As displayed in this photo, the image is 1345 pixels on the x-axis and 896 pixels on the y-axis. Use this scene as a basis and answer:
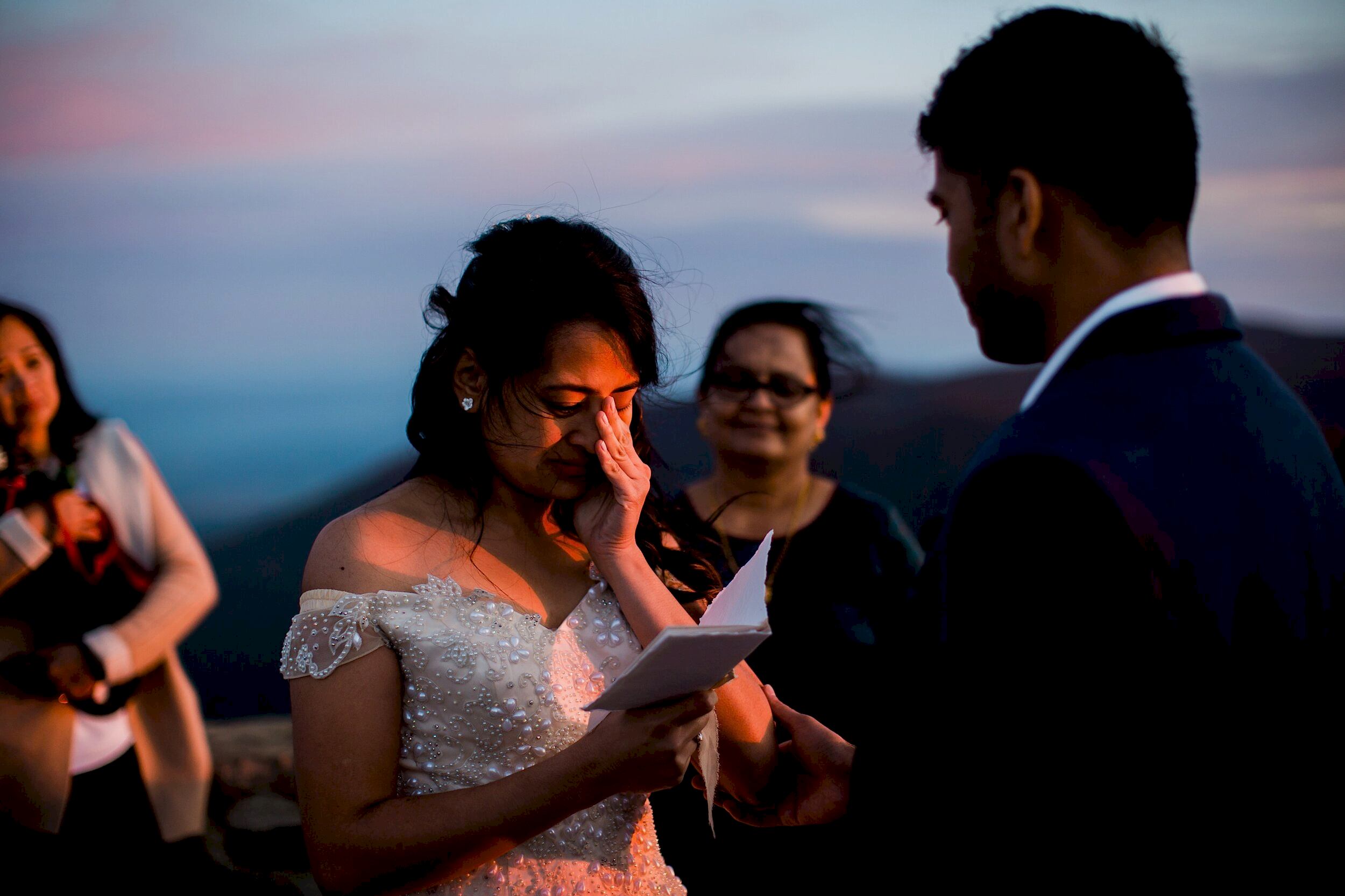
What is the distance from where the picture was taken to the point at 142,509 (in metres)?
3.57

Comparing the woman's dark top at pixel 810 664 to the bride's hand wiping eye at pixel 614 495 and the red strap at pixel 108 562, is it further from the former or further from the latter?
the red strap at pixel 108 562

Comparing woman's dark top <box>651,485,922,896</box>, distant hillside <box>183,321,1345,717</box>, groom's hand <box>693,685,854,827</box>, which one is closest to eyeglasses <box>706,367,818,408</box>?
distant hillside <box>183,321,1345,717</box>

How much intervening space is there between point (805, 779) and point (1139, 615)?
1074 millimetres

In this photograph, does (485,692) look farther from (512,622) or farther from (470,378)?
(470,378)

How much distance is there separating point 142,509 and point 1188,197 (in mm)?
3315

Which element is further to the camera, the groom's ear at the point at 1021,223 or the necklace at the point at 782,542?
the necklace at the point at 782,542

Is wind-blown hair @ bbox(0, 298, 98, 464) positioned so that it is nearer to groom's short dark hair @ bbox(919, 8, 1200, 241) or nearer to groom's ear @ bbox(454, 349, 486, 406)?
groom's ear @ bbox(454, 349, 486, 406)

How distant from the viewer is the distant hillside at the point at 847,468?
14.6ft

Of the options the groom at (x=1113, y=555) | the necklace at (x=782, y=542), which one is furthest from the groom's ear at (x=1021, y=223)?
the necklace at (x=782, y=542)

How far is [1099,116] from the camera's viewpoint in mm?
1433

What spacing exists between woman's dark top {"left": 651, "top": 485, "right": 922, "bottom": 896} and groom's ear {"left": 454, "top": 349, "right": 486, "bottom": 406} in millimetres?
1761

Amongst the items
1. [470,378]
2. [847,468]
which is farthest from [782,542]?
[470,378]

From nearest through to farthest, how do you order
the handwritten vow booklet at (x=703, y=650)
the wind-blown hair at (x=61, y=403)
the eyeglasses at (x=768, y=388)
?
the handwritten vow booklet at (x=703, y=650) → the wind-blown hair at (x=61, y=403) → the eyeglasses at (x=768, y=388)

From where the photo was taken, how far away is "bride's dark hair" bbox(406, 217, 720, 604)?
2.00 m
